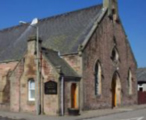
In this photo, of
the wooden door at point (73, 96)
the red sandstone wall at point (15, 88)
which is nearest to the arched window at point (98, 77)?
the wooden door at point (73, 96)

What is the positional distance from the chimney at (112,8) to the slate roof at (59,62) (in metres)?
8.25

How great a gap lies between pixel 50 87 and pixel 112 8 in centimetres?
1338

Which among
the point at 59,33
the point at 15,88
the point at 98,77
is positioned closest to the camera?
the point at 15,88

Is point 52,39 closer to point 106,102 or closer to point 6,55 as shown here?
point 6,55

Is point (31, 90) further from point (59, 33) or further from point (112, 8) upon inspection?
point (112, 8)

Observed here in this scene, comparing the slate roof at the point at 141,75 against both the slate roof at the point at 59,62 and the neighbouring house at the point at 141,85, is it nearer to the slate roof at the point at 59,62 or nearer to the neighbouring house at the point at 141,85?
the neighbouring house at the point at 141,85

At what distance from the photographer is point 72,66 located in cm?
2756

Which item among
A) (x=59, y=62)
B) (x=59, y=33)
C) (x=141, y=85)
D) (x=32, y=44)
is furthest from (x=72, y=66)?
(x=141, y=85)

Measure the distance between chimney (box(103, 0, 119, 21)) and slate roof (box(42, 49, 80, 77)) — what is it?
8.25 meters

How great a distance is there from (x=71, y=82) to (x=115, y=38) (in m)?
10.3

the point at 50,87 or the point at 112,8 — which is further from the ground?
the point at 112,8

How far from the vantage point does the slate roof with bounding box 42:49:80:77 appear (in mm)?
25459

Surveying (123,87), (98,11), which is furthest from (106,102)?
(98,11)

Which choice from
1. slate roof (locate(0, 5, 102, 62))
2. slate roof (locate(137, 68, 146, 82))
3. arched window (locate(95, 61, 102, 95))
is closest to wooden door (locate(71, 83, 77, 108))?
slate roof (locate(0, 5, 102, 62))
